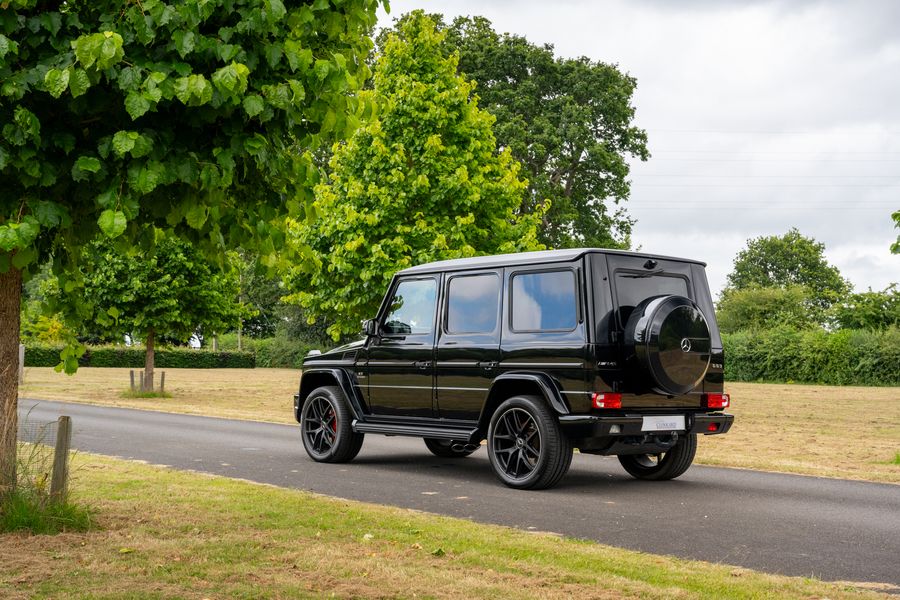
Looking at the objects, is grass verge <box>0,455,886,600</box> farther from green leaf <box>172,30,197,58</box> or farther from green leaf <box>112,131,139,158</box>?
green leaf <box>172,30,197,58</box>

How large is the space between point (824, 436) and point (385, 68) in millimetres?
11847

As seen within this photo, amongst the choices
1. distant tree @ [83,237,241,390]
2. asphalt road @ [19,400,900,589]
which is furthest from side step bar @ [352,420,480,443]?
distant tree @ [83,237,241,390]

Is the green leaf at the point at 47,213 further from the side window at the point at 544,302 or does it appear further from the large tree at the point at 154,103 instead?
the side window at the point at 544,302

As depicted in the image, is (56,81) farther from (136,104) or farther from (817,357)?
(817,357)

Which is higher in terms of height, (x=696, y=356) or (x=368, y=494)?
(x=696, y=356)

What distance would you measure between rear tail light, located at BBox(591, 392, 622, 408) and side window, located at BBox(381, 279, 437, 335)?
2.48 metres

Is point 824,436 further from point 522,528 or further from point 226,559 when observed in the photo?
point 226,559

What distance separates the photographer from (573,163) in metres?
45.4

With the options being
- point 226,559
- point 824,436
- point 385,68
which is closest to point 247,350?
point 385,68

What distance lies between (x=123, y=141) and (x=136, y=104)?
0.82 feet

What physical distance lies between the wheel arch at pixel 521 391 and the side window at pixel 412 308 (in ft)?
4.27

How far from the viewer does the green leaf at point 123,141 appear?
5.14 meters

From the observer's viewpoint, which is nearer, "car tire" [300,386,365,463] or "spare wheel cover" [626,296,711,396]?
"spare wheel cover" [626,296,711,396]

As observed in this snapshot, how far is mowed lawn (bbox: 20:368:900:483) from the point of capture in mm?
13281
